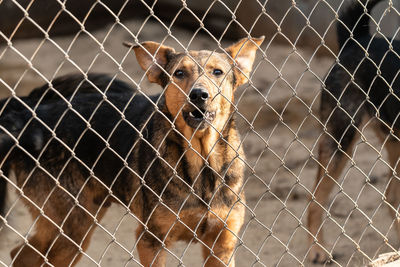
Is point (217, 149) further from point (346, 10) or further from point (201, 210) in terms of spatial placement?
point (346, 10)

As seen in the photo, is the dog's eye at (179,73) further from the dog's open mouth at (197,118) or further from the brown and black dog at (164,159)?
the dog's open mouth at (197,118)

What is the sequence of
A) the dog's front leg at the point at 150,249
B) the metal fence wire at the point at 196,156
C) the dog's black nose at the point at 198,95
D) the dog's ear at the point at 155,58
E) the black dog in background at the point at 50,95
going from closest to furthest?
the dog's black nose at the point at 198,95, the metal fence wire at the point at 196,156, the dog's ear at the point at 155,58, the dog's front leg at the point at 150,249, the black dog in background at the point at 50,95

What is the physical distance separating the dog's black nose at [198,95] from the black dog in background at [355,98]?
1.72 m

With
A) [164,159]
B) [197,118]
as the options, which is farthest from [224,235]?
[197,118]

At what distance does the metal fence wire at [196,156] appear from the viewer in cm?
345

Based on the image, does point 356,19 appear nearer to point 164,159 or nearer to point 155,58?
point 155,58

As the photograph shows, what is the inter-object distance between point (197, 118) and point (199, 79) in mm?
238

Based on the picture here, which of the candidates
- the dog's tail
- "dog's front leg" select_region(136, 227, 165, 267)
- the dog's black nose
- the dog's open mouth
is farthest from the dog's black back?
"dog's front leg" select_region(136, 227, 165, 267)

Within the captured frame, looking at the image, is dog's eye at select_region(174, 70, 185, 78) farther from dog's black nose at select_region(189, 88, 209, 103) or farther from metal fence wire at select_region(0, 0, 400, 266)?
dog's black nose at select_region(189, 88, 209, 103)

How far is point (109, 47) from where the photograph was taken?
31.7 feet

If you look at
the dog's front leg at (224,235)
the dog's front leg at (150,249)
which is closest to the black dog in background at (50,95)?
the dog's front leg at (150,249)

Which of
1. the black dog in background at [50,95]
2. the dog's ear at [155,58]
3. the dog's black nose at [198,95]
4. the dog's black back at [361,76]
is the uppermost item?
the dog's black nose at [198,95]

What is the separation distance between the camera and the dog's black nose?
10.9 feet

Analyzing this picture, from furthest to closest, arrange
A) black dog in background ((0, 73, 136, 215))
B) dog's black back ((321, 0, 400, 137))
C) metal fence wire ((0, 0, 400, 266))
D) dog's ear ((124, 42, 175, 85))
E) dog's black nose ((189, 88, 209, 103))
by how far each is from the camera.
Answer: dog's black back ((321, 0, 400, 137)) < black dog in background ((0, 73, 136, 215)) < dog's ear ((124, 42, 175, 85)) < metal fence wire ((0, 0, 400, 266)) < dog's black nose ((189, 88, 209, 103))
